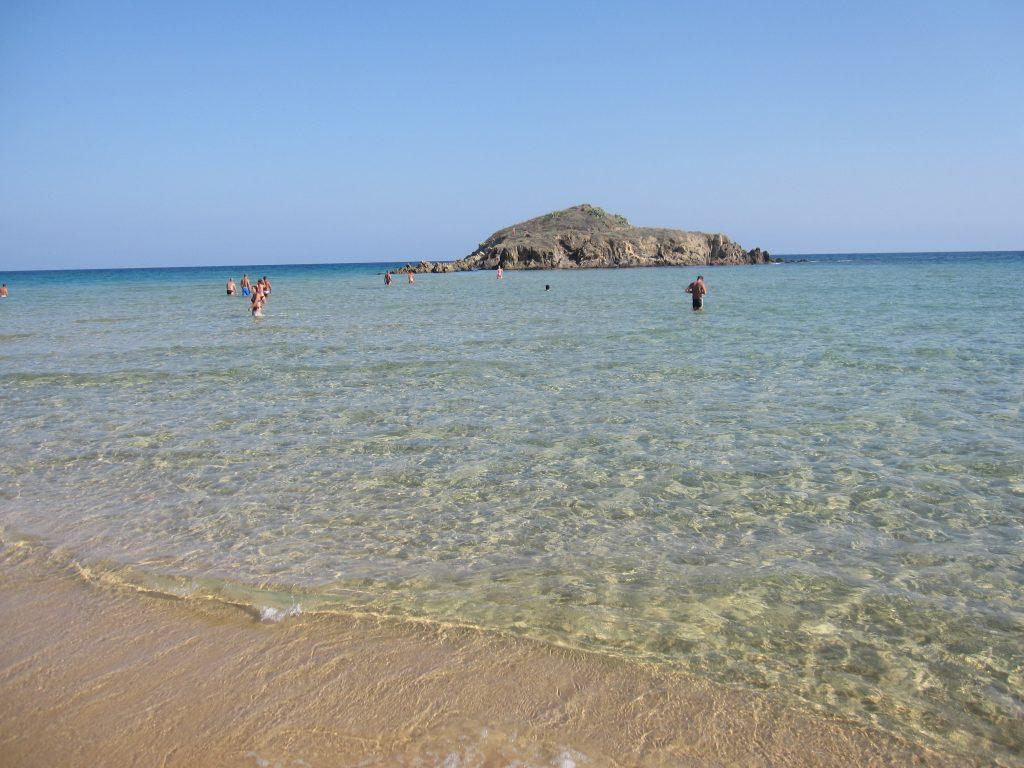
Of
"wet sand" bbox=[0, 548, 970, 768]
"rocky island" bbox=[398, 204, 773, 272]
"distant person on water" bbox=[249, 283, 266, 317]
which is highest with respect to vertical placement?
"rocky island" bbox=[398, 204, 773, 272]

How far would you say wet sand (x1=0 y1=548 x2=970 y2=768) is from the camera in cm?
344

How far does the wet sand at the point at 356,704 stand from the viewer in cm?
344

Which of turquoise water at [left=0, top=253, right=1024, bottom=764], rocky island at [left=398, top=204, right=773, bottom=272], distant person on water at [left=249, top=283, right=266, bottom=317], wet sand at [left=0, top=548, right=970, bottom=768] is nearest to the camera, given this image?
wet sand at [left=0, top=548, right=970, bottom=768]

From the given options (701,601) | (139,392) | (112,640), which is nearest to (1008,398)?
(701,601)

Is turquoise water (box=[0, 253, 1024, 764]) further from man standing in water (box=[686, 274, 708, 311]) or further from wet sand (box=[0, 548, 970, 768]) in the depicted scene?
man standing in water (box=[686, 274, 708, 311])

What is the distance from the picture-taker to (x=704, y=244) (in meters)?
120

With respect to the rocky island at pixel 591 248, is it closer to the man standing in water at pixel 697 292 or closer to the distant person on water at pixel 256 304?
the distant person on water at pixel 256 304

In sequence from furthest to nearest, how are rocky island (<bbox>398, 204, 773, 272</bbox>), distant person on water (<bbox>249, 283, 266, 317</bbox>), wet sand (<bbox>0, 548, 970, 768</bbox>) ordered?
rocky island (<bbox>398, 204, 773, 272</bbox>), distant person on water (<bbox>249, 283, 266, 317</bbox>), wet sand (<bbox>0, 548, 970, 768</bbox>)

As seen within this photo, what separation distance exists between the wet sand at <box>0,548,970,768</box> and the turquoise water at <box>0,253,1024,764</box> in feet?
1.02

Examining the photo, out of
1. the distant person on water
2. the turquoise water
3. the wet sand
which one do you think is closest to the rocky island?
the distant person on water

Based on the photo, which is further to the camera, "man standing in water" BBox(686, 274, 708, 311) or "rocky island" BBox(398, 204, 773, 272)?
"rocky island" BBox(398, 204, 773, 272)

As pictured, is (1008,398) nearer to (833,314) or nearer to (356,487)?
(356,487)

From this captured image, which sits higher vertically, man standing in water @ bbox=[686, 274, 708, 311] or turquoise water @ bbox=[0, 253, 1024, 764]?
man standing in water @ bbox=[686, 274, 708, 311]

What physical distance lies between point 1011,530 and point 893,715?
11.1 feet
